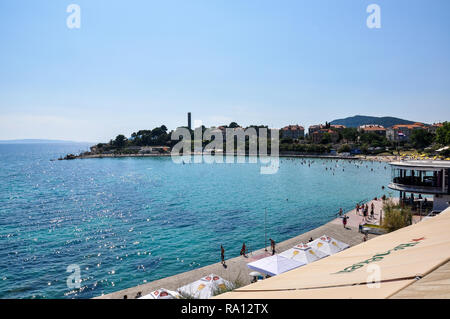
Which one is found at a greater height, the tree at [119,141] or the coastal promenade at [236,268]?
the tree at [119,141]

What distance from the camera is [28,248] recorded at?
80.3 feet

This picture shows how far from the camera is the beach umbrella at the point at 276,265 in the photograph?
573 inches

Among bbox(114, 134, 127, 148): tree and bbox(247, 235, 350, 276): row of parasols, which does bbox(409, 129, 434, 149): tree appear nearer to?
bbox(247, 235, 350, 276): row of parasols

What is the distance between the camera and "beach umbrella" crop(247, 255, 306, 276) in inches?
573

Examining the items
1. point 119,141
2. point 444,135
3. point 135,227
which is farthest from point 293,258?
point 119,141

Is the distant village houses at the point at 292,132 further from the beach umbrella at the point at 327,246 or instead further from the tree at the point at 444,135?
the beach umbrella at the point at 327,246

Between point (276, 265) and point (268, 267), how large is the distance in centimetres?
41

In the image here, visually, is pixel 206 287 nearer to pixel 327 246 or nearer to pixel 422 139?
pixel 327 246

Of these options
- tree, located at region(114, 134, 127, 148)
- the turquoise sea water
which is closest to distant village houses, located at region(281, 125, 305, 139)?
tree, located at region(114, 134, 127, 148)

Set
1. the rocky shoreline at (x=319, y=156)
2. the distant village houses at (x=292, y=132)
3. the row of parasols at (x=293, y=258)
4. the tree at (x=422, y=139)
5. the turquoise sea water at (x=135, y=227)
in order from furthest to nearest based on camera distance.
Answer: the distant village houses at (x=292, y=132)
the tree at (x=422, y=139)
the rocky shoreline at (x=319, y=156)
the turquoise sea water at (x=135, y=227)
the row of parasols at (x=293, y=258)

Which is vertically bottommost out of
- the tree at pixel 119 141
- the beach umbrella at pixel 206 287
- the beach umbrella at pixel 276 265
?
the beach umbrella at pixel 206 287

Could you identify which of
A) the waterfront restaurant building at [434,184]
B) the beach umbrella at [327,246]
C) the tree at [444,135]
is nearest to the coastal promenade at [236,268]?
the beach umbrella at [327,246]

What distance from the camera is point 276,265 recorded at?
1488cm
